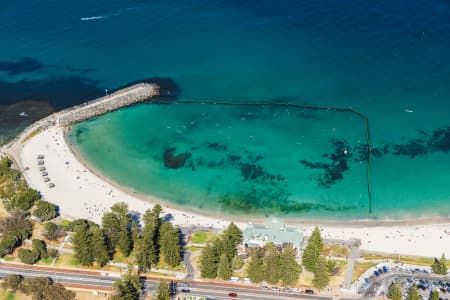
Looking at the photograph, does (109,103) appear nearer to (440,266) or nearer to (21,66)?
(21,66)

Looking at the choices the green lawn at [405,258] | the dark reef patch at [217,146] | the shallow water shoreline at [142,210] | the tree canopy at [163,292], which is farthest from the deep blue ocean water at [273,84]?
the tree canopy at [163,292]

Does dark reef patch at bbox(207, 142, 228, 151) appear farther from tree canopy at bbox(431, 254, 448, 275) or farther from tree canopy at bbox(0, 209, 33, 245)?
tree canopy at bbox(431, 254, 448, 275)

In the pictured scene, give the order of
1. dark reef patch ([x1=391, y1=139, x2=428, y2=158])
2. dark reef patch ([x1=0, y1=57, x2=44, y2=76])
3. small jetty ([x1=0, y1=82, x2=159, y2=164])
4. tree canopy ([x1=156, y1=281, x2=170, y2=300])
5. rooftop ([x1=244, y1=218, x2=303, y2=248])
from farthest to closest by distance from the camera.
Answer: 1. dark reef patch ([x1=0, y1=57, x2=44, y2=76])
2. small jetty ([x1=0, y1=82, x2=159, y2=164])
3. dark reef patch ([x1=391, y1=139, x2=428, y2=158])
4. rooftop ([x1=244, y1=218, x2=303, y2=248])
5. tree canopy ([x1=156, y1=281, x2=170, y2=300])

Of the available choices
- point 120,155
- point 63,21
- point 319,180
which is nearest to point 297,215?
point 319,180

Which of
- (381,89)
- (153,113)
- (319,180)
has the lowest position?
(319,180)

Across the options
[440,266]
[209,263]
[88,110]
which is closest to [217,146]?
[88,110]

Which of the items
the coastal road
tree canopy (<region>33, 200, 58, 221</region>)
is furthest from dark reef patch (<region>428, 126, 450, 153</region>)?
tree canopy (<region>33, 200, 58, 221</region>)

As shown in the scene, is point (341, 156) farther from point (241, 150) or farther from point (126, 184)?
point (126, 184)
